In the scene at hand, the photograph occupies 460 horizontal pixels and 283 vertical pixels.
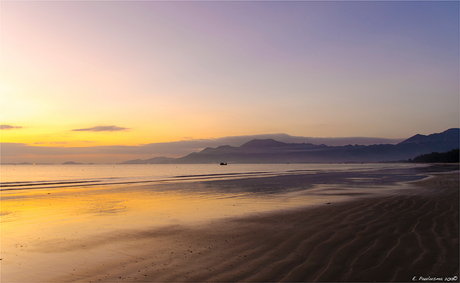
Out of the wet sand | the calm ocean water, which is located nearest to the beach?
the wet sand

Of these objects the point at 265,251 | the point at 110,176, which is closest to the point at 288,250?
the point at 265,251

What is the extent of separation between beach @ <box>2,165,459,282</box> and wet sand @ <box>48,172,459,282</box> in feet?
0.08

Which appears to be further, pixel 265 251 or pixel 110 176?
pixel 110 176

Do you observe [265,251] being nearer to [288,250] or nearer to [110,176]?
[288,250]

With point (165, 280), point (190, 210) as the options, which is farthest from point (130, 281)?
point (190, 210)

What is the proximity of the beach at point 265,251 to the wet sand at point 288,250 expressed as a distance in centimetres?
2

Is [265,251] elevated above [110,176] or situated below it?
above

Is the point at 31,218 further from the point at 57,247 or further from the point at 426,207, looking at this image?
the point at 426,207

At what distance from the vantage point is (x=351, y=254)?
25.4 ft

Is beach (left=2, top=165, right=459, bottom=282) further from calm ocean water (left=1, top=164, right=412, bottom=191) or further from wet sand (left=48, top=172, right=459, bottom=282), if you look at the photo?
calm ocean water (left=1, top=164, right=412, bottom=191)

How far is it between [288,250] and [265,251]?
0.67m

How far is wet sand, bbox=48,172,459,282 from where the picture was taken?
655 cm

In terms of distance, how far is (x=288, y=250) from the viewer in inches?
325

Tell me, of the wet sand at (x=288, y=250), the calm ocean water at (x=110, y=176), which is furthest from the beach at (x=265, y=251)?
the calm ocean water at (x=110, y=176)
